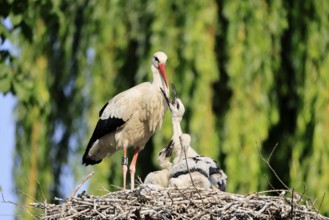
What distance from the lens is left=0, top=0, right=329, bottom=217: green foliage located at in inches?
528

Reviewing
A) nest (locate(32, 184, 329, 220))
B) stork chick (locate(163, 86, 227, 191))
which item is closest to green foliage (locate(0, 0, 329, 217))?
stork chick (locate(163, 86, 227, 191))

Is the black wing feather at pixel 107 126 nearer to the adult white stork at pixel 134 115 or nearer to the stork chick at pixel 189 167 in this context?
the adult white stork at pixel 134 115

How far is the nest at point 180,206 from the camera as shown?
318 inches

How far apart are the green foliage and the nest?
4.53 meters

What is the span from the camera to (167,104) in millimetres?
10391

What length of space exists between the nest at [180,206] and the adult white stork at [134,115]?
1.92 meters

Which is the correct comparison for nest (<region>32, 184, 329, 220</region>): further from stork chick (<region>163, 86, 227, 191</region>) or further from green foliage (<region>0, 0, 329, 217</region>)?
green foliage (<region>0, 0, 329, 217</region>)

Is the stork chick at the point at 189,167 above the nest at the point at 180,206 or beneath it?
above

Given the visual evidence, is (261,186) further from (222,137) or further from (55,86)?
(55,86)

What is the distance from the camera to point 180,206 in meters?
8.20

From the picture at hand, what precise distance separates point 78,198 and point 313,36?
6.10 meters

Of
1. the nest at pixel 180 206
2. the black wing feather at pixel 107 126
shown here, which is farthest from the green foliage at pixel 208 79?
the nest at pixel 180 206

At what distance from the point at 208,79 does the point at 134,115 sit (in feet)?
10.0

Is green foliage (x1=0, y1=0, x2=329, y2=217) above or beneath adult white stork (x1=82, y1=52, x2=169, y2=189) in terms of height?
above
